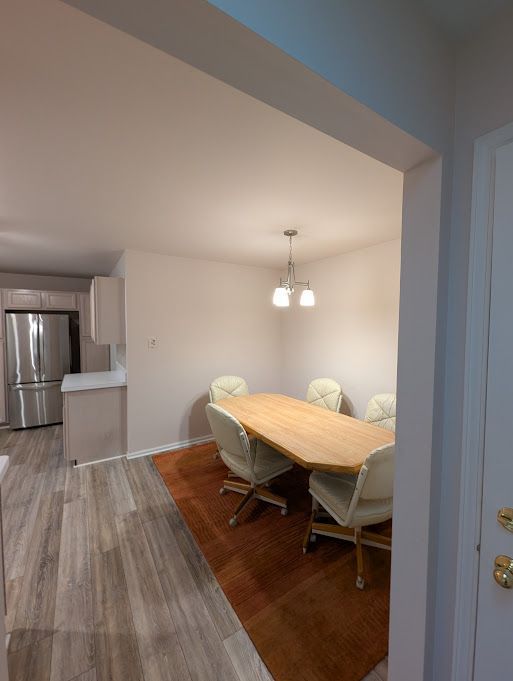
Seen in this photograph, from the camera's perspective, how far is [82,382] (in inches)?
122

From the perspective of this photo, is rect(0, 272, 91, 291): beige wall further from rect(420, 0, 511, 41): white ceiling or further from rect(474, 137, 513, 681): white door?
rect(474, 137, 513, 681): white door

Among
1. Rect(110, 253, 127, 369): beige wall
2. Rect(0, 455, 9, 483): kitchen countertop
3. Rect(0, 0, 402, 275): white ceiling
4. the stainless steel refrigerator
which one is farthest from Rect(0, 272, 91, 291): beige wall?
Rect(0, 455, 9, 483): kitchen countertop

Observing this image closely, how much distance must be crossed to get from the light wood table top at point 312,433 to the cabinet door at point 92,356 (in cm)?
289

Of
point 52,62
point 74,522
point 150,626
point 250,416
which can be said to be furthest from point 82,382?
point 52,62

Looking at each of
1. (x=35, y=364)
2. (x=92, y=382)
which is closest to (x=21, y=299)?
(x=35, y=364)

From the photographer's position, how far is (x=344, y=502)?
5.56 ft

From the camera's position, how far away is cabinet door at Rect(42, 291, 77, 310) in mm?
4352

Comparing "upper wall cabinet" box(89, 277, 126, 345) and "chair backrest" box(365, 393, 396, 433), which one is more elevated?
A: "upper wall cabinet" box(89, 277, 126, 345)

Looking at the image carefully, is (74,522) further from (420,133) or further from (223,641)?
(420,133)

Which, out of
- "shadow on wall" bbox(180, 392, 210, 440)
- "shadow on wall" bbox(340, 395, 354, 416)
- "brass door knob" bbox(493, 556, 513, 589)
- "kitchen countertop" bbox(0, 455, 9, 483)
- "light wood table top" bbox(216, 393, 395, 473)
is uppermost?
"kitchen countertop" bbox(0, 455, 9, 483)

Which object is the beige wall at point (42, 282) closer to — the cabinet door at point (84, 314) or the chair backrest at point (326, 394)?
the cabinet door at point (84, 314)

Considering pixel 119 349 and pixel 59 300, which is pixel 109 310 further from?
pixel 59 300

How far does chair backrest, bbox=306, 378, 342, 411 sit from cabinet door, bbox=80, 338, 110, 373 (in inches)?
138

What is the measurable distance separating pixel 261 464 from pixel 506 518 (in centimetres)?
166
